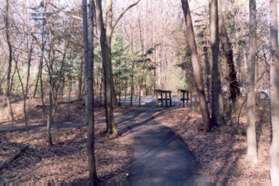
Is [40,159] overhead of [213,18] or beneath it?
beneath

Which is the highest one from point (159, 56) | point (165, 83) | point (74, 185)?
point (159, 56)

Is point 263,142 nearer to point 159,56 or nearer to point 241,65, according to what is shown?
point 241,65

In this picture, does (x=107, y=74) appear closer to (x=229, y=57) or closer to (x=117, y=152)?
(x=117, y=152)

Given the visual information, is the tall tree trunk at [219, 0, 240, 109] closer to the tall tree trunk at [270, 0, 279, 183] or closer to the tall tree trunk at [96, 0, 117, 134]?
the tall tree trunk at [96, 0, 117, 134]

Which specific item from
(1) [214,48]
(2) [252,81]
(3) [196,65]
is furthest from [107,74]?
(2) [252,81]

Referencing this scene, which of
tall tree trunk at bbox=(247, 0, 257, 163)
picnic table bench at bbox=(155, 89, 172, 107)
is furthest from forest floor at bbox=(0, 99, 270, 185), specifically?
picnic table bench at bbox=(155, 89, 172, 107)

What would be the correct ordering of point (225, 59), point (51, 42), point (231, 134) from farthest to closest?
point (225, 59) → point (231, 134) → point (51, 42)

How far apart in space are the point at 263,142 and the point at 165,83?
26.7 metres

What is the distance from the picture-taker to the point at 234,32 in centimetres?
1783

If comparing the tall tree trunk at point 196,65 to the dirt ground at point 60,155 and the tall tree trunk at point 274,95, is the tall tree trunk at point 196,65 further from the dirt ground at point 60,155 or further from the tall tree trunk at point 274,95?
the tall tree trunk at point 274,95

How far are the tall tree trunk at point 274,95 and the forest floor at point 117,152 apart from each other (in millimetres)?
1390

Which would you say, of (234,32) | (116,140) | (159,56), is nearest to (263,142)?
(116,140)

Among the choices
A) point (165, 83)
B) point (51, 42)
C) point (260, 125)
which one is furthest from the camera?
point (165, 83)

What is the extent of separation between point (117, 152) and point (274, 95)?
18.0ft
